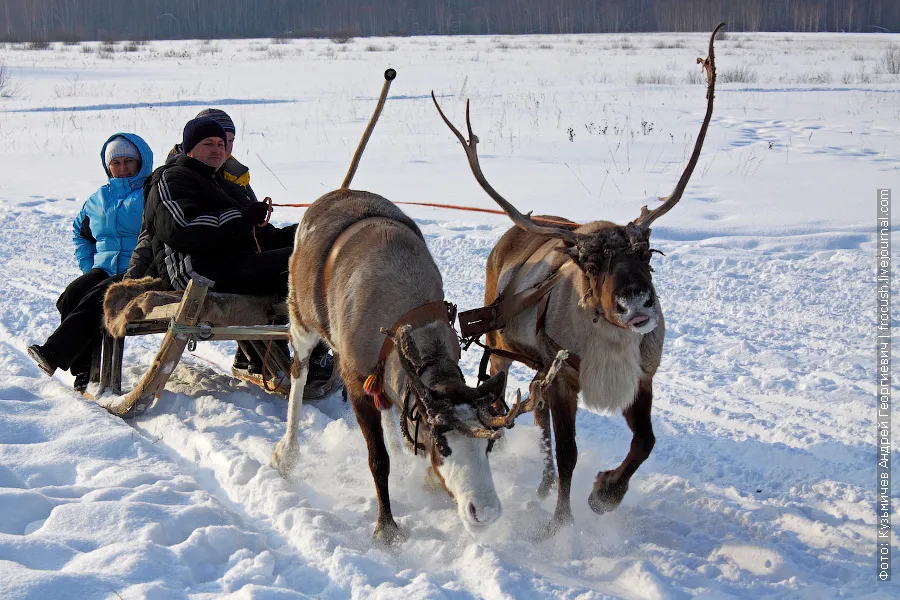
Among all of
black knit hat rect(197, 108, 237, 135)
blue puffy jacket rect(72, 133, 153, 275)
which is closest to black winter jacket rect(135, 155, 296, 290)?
blue puffy jacket rect(72, 133, 153, 275)

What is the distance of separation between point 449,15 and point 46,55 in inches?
1557

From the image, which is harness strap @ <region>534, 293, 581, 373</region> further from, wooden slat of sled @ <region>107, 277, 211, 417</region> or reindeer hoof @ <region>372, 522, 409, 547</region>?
wooden slat of sled @ <region>107, 277, 211, 417</region>

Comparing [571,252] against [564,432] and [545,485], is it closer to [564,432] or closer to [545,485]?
[564,432]

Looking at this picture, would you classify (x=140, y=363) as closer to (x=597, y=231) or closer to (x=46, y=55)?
(x=597, y=231)

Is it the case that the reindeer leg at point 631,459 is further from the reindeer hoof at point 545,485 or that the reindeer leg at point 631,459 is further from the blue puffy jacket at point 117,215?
the blue puffy jacket at point 117,215

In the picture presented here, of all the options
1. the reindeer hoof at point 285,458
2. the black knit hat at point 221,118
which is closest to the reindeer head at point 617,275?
the reindeer hoof at point 285,458

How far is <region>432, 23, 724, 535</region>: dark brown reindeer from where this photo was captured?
4.04 metres

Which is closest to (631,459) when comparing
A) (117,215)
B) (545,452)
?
(545,452)

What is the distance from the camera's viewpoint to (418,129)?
17250 mm

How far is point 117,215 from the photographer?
6.57 m

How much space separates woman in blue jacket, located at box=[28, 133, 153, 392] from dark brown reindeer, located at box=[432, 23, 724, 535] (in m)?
2.97

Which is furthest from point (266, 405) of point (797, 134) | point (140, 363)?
point (797, 134)

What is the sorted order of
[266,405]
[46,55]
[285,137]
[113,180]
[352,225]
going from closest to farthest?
[352,225]
[266,405]
[113,180]
[285,137]
[46,55]

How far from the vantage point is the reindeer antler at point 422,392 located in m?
3.71
